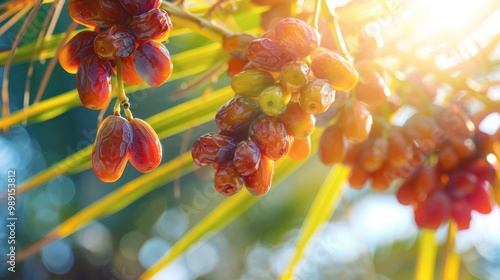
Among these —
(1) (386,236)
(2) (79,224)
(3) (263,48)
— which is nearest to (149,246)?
(1) (386,236)

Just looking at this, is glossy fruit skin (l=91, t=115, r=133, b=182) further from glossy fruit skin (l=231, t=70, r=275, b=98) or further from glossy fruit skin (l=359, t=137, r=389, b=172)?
glossy fruit skin (l=359, t=137, r=389, b=172)

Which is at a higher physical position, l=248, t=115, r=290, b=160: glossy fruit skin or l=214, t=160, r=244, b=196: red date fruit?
l=248, t=115, r=290, b=160: glossy fruit skin

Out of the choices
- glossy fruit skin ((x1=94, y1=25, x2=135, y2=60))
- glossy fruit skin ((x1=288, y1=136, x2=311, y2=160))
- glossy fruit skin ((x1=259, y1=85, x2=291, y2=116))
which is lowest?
glossy fruit skin ((x1=288, y1=136, x2=311, y2=160))

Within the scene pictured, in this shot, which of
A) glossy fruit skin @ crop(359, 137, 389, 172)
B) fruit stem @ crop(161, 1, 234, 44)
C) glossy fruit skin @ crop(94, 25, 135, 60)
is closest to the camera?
glossy fruit skin @ crop(94, 25, 135, 60)

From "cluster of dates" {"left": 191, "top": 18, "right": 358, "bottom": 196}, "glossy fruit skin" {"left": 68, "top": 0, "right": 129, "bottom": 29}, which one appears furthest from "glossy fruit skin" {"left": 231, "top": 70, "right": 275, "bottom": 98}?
"glossy fruit skin" {"left": 68, "top": 0, "right": 129, "bottom": 29}

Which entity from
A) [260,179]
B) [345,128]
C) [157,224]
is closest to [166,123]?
[345,128]

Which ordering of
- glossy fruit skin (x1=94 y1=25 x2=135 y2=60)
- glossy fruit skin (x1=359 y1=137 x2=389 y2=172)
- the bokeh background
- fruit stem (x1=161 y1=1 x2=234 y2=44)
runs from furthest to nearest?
the bokeh background < glossy fruit skin (x1=359 y1=137 x2=389 y2=172) < fruit stem (x1=161 y1=1 x2=234 y2=44) < glossy fruit skin (x1=94 y1=25 x2=135 y2=60)

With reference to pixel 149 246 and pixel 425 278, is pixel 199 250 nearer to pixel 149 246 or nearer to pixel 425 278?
pixel 149 246
